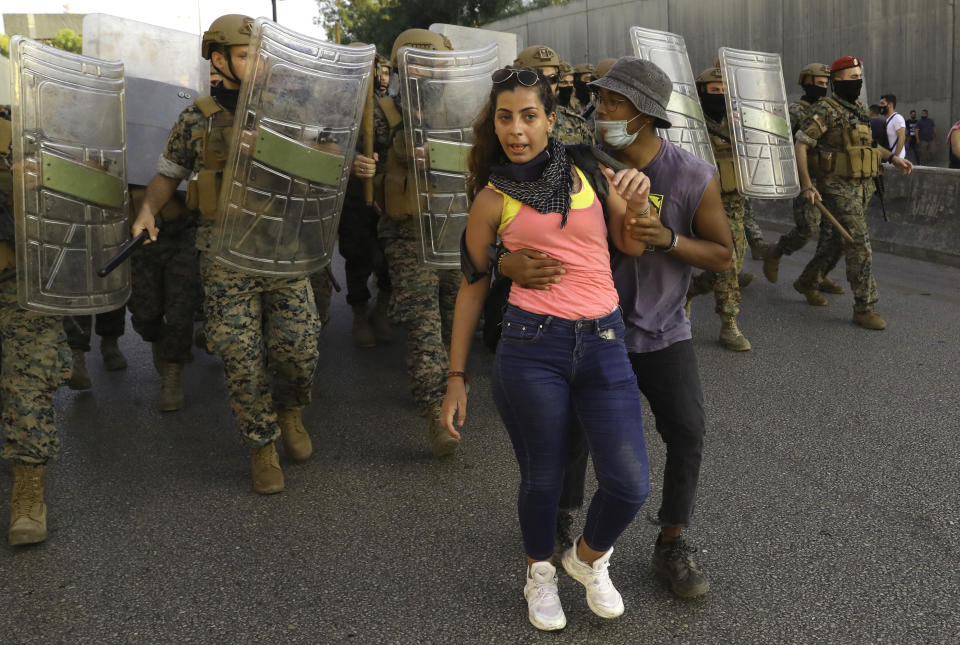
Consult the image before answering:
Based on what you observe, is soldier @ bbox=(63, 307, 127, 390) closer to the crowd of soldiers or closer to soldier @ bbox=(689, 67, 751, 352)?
the crowd of soldiers

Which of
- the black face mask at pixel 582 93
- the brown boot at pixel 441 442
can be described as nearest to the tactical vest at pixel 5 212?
the brown boot at pixel 441 442

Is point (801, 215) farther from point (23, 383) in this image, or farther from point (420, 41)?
point (23, 383)

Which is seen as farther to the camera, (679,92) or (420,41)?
(679,92)

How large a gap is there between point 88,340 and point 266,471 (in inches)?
88.5

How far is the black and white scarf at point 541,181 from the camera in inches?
111

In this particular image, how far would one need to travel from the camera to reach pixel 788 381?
5.70m

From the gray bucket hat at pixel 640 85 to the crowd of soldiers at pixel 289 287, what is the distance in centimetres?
3

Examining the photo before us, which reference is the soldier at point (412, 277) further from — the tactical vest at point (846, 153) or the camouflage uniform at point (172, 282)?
the tactical vest at point (846, 153)

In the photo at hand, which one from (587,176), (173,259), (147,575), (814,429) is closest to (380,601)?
(147,575)

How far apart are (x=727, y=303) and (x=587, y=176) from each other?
12.8 ft

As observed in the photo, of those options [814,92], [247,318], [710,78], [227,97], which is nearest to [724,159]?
[710,78]

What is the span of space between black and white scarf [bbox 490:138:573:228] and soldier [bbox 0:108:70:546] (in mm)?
2068

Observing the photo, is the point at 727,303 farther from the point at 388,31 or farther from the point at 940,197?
the point at 388,31

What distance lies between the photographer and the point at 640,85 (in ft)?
10.00
